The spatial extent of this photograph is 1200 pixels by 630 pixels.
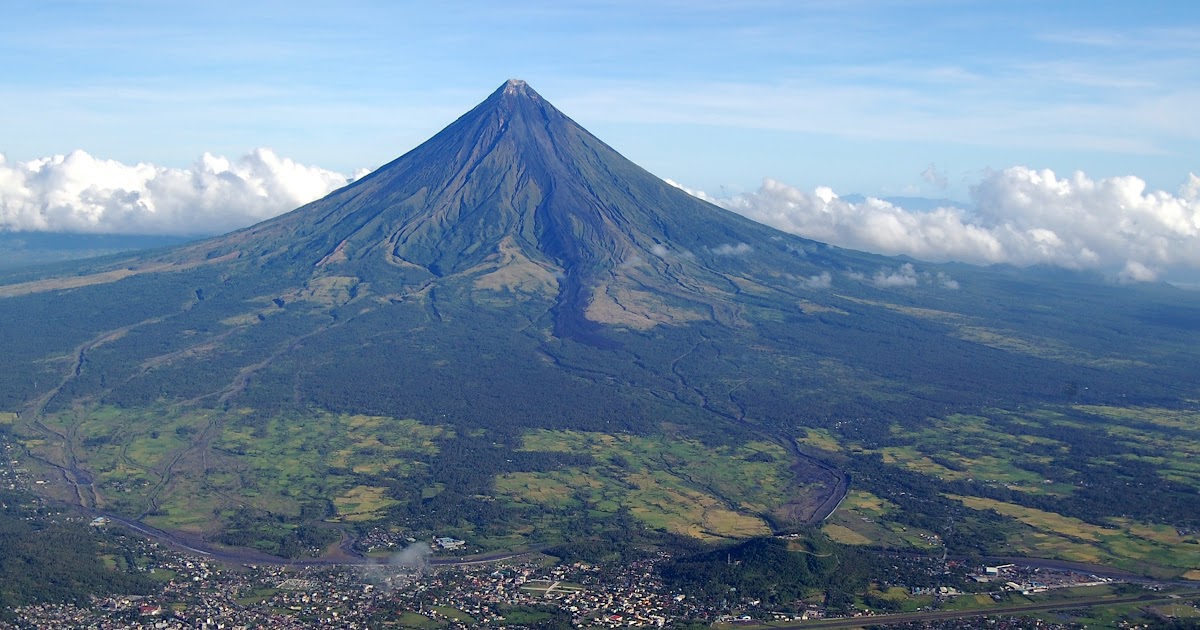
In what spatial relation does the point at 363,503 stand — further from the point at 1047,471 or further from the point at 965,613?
the point at 1047,471

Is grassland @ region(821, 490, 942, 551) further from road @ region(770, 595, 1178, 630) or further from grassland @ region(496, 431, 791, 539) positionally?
road @ region(770, 595, 1178, 630)

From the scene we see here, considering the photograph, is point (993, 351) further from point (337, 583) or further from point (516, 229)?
point (337, 583)

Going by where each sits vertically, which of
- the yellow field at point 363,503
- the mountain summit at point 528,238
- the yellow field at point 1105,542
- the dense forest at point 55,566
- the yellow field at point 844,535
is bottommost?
the dense forest at point 55,566

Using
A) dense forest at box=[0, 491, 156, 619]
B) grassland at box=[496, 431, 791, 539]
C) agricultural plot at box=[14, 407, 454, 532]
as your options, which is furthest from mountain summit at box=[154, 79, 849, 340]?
dense forest at box=[0, 491, 156, 619]

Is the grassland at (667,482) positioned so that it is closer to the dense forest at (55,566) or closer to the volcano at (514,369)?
the volcano at (514,369)

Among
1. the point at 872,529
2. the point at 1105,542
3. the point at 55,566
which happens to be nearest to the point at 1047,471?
the point at 1105,542

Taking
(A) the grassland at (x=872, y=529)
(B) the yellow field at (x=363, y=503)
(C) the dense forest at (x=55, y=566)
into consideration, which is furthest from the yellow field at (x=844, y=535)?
(C) the dense forest at (x=55, y=566)

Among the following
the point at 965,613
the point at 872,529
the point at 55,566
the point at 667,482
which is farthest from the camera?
the point at 667,482
